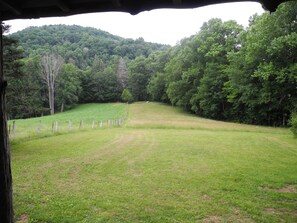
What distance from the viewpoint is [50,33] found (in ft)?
371

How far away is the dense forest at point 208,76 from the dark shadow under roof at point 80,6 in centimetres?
1222

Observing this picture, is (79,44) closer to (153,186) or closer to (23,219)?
(153,186)

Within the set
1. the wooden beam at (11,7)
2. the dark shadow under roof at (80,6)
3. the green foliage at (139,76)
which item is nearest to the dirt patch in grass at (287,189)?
the dark shadow under roof at (80,6)

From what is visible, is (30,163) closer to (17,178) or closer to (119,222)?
(17,178)

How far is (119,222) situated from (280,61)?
31740 millimetres

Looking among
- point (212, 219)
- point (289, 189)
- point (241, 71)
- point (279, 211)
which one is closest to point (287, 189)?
point (289, 189)

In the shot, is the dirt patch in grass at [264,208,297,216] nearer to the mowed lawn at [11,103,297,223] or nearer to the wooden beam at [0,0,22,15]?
the mowed lawn at [11,103,297,223]

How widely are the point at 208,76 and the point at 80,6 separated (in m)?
43.8

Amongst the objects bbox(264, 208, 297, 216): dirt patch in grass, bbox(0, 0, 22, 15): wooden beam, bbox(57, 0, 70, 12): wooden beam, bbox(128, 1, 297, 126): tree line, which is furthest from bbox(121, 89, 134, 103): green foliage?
bbox(57, 0, 70, 12): wooden beam

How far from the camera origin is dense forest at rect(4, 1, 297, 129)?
88.0ft

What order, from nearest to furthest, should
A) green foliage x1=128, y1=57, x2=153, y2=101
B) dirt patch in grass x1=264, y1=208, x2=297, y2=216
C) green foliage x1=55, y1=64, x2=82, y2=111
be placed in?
dirt patch in grass x1=264, y1=208, x2=297, y2=216 < green foliage x1=55, y1=64, x2=82, y2=111 < green foliage x1=128, y1=57, x2=153, y2=101

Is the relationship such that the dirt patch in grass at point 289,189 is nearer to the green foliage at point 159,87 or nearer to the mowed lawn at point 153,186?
the mowed lawn at point 153,186

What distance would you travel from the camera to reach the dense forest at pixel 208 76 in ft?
88.0

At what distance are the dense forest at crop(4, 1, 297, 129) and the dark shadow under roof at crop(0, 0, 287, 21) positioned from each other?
1222cm
